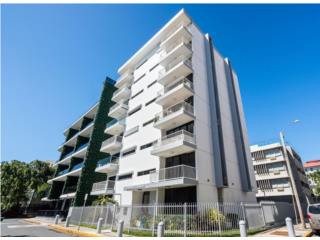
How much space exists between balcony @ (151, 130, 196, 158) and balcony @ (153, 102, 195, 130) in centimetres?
163

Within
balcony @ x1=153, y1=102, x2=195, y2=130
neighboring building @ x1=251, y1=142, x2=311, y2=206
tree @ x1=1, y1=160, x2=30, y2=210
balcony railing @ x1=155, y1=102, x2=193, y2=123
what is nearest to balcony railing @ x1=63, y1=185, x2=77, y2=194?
tree @ x1=1, y1=160, x2=30, y2=210

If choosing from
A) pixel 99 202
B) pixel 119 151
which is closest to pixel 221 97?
pixel 119 151

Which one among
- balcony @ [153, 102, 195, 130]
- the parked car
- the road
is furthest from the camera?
balcony @ [153, 102, 195, 130]

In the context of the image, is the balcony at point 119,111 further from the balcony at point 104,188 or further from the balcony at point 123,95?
the balcony at point 104,188

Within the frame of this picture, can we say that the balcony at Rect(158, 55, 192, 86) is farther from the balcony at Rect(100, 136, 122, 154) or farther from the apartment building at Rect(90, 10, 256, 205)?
the balcony at Rect(100, 136, 122, 154)

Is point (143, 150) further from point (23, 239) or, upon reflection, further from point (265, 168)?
point (265, 168)

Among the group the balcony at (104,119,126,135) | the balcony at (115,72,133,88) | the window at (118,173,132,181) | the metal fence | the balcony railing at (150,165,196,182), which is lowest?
Result: the metal fence

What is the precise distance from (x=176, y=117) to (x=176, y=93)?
3049mm

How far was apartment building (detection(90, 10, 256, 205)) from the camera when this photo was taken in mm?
16531

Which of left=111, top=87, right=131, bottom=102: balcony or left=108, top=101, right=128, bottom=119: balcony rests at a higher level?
left=111, top=87, right=131, bottom=102: balcony

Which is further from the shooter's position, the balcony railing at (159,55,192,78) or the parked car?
the balcony railing at (159,55,192,78)

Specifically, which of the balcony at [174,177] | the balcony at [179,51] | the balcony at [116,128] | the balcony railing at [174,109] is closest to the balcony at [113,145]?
the balcony at [116,128]

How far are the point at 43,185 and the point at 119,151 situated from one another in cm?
2380

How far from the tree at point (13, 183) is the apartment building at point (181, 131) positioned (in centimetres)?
2169
